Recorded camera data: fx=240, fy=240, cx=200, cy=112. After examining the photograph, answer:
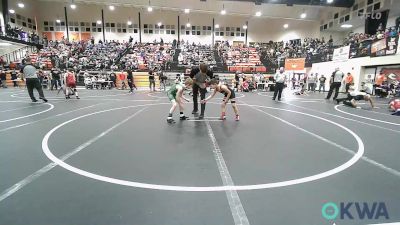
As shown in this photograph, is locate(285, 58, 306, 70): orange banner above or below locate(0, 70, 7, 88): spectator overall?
above

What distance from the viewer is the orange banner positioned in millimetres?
23859

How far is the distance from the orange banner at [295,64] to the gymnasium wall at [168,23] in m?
13.9

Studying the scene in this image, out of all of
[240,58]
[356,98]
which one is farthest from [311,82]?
[356,98]

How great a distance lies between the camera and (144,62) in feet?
85.9

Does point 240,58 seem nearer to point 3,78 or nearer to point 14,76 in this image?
point 14,76

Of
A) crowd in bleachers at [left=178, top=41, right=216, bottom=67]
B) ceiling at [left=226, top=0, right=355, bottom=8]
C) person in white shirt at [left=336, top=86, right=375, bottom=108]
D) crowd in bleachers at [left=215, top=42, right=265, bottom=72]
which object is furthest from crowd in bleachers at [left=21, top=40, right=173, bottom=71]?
person in white shirt at [left=336, top=86, right=375, bottom=108]

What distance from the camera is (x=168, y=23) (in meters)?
36.7

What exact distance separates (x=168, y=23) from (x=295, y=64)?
2096 cm

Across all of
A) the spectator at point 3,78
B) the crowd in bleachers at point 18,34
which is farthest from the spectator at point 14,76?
the crowd in bleachers at point 18,34

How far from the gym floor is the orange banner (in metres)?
19.8

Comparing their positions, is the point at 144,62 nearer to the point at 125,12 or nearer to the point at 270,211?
the point at 125,12

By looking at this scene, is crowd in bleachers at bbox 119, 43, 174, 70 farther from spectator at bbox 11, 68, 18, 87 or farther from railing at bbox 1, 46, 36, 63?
railing at bbox 1, 46, 36, 63

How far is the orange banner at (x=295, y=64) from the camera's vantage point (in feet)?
78.3

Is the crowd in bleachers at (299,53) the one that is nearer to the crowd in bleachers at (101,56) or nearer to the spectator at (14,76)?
the crowd in bleachers at (101,56)
